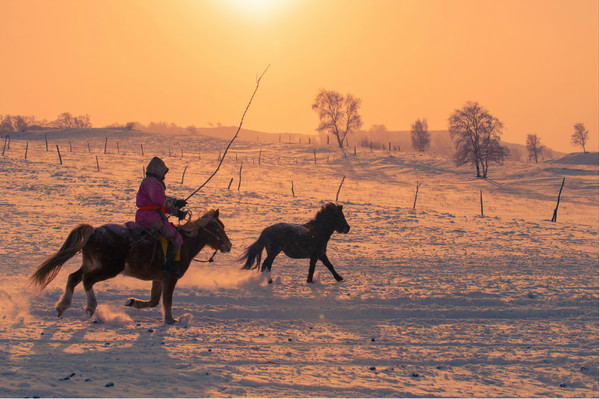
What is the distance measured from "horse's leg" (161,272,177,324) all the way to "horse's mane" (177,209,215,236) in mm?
771

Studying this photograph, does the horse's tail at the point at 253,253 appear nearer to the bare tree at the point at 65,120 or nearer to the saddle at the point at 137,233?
the saddle at the point at 137,233

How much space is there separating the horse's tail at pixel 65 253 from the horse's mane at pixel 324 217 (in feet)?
16.4

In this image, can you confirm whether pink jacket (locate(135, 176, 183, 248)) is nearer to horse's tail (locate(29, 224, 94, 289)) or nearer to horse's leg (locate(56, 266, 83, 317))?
horse's tail (locate(29, 224, 94, 289))

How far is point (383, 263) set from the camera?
12.5m

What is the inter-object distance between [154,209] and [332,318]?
130 inches

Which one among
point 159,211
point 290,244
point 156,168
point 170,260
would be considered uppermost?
point 156,168

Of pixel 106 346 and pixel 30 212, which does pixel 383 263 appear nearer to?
pixel 106 346

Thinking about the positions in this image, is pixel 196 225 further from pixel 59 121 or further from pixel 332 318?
pixel 59 121

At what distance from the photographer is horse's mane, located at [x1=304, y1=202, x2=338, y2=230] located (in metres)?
10.6

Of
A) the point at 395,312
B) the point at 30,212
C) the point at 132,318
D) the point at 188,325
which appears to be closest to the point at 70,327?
the point at 132,318

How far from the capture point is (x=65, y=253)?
22.1 feet

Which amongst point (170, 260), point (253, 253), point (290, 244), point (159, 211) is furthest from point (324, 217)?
point (159, 211)

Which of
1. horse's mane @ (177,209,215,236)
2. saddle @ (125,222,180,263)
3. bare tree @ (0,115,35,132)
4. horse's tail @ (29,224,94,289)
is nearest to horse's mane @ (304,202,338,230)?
horse's mane @ (177,209,215,236)

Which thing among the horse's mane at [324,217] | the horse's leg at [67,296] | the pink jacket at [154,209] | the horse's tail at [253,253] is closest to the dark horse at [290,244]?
the horse's tail at [253,253]
